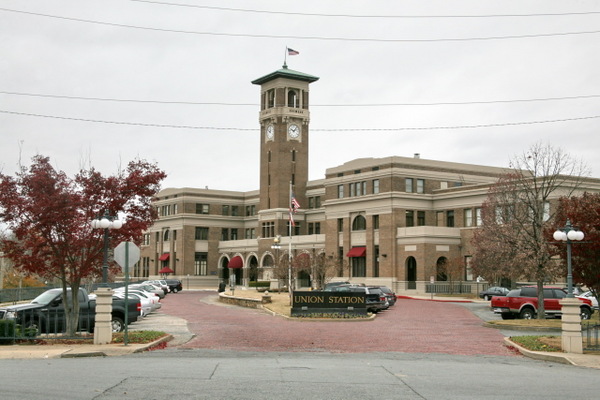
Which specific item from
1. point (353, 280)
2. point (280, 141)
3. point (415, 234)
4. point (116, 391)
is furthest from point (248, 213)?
point (116, 391)

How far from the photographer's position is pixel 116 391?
11727 mm

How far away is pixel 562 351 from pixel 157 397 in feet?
44.6

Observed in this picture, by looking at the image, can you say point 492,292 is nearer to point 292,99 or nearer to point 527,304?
point 527,304

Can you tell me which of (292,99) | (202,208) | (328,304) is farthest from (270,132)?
(328,304)

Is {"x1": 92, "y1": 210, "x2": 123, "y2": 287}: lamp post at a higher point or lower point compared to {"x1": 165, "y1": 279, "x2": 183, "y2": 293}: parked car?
A: higher

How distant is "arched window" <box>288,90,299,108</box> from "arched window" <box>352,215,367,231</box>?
2072 centimetres

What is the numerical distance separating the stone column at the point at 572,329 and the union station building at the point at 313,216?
40144mm

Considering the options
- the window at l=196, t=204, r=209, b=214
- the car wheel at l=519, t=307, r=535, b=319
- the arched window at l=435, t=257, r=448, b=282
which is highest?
the window at l=196, t=204, r=209, b=214

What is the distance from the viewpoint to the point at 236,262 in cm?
9600

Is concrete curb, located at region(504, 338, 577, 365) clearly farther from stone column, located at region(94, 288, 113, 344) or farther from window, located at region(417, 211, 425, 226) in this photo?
window, located at region(417, 211, 425, 226)

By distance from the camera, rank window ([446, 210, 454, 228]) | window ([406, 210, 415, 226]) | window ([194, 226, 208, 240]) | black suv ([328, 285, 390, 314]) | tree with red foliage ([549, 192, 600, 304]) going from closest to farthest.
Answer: tree with red foliage ([549, 192, 600, 304])
black suv ([328, 285, 390, 314])
window ([446, 210, 454, 228])
window ([406, 210, 415, 226])
window ([194, 226, 208, 240])

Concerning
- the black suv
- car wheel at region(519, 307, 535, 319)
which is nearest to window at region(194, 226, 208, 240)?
the black suv

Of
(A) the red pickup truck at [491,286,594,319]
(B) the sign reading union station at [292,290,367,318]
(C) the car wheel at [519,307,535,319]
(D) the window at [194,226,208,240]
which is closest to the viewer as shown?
(A) the red pickup truck at [491,286,594,319]

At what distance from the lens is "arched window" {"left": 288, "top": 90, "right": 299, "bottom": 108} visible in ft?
294
